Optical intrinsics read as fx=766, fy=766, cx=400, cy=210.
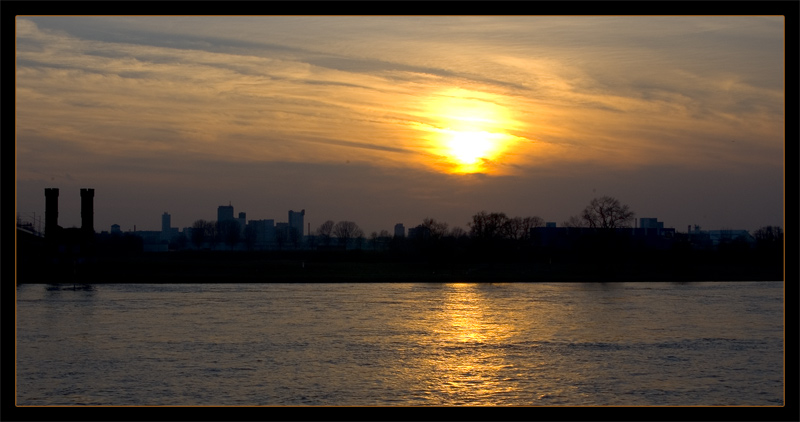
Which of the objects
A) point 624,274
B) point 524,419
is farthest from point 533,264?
point 524,419

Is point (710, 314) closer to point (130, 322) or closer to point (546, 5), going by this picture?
point (130, 322)

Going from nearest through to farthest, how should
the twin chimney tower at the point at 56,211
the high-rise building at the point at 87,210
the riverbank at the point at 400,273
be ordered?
the riverbank at the point at 400,273 < the twin chimney tower at the point at 56,211 < the high-rise building at the point at 87,210

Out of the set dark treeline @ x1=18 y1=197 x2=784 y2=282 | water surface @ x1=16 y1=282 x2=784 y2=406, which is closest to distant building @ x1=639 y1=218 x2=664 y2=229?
dark treeline @ x1=18 y1=197 x2=784 y2=282

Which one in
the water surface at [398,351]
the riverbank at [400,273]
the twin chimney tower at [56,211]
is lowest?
the water surface at [398,351]

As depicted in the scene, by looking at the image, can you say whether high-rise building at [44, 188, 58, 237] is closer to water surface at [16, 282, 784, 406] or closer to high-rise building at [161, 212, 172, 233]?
water surface at [16, 282, 784, 406]

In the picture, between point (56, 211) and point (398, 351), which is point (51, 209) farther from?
point (398, 351)

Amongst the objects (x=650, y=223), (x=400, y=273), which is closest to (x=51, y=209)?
(x=400, y=273)

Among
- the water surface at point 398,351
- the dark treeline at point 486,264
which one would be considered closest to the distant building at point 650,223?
the dark treeline at point 486,264

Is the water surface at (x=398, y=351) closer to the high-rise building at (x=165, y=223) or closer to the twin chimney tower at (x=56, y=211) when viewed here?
the twin chimney tower at (x=56, y=211)
